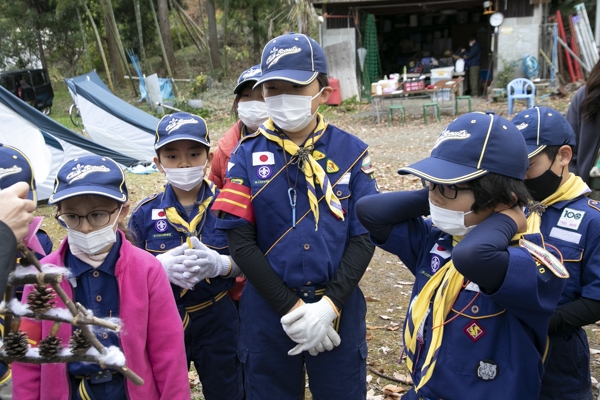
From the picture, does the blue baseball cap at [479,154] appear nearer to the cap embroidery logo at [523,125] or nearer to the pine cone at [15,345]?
the cap embroidery logo at [523,125]

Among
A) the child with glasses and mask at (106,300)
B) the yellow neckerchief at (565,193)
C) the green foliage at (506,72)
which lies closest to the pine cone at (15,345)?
the child with glasses and mask at (106,300)

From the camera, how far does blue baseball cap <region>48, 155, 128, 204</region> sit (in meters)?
2.29

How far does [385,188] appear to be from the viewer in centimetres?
911

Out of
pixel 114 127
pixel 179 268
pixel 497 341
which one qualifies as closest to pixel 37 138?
pixel 114 127

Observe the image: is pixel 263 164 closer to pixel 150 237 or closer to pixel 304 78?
pixel 304 78

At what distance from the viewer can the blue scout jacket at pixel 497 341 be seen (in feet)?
6.05

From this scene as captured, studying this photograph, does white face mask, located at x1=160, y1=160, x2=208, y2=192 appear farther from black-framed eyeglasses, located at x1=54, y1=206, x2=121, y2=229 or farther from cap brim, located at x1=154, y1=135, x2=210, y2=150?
black-framed eyeglasses, located at x1=54, y1=206, x2=121, y2=229

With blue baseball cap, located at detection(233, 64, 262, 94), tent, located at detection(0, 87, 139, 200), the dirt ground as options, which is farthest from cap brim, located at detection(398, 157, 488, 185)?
tent, located at detection(0, 87, 139, 200)

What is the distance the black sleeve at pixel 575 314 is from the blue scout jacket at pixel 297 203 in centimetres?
95

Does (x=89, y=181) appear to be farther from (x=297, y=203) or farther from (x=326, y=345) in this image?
(x=326, y=345)

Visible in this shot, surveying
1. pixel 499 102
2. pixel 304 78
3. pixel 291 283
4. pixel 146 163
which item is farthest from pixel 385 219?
pixel 499 102

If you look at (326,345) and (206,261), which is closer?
(326,345)

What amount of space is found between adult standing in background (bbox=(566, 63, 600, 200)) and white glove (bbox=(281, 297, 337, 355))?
2.20m

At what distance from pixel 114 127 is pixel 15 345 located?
11933 mm
